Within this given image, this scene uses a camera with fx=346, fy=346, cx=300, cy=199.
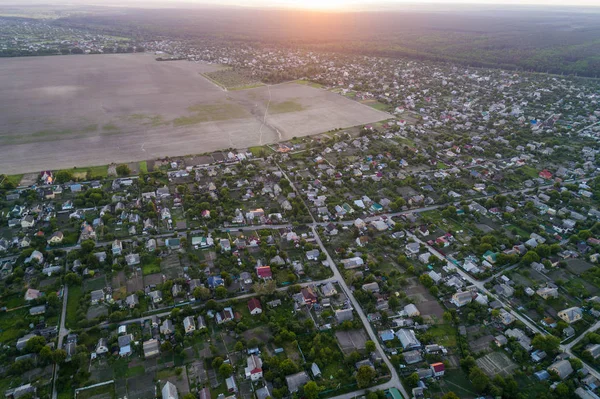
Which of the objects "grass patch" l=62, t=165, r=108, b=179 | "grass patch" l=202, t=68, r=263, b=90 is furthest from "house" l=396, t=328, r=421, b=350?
"grass patch" l=202, t=68, r=263, b=90

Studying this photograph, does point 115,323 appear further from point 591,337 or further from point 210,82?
point 210,82

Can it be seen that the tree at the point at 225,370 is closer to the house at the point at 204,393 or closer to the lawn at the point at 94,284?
the house at the point at 204,393

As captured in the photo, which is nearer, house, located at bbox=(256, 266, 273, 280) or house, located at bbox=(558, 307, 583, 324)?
house, located at bbox=(558, 307, 583, 324)

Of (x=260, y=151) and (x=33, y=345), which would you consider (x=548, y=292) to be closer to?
(x=33, y=345)

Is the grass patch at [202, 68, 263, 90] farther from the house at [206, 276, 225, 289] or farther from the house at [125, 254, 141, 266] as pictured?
the house at [206, 276, 225, 289]

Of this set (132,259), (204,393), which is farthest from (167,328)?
(132,259)

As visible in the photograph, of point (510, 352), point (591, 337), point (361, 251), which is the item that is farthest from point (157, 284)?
point (591, 337)

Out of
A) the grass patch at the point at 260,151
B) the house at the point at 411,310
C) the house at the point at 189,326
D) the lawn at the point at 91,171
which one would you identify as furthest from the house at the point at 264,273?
the lawn at the point at 91,171
